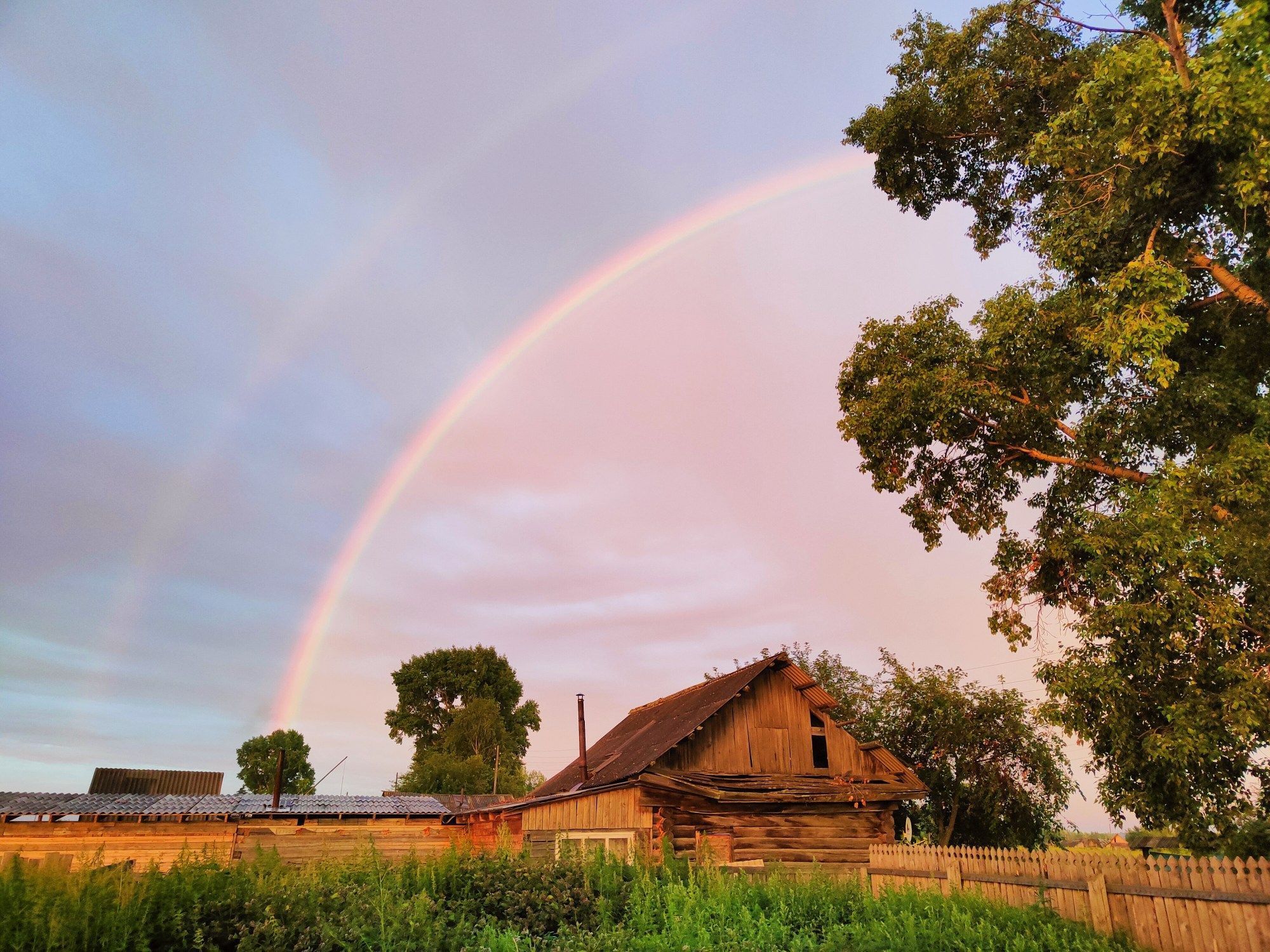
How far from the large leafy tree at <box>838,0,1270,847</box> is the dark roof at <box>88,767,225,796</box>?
115 ft

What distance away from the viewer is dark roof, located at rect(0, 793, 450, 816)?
27.5 m

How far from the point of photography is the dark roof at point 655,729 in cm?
2150

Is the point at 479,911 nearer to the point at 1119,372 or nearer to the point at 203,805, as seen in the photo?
the point at 1119,372

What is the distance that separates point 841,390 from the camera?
19.1 meters

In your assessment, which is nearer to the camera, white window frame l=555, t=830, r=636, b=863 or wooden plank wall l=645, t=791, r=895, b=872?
white window frame l=555, t=830, r=636, b=863

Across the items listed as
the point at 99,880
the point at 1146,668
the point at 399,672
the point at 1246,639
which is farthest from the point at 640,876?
the point at 399,672

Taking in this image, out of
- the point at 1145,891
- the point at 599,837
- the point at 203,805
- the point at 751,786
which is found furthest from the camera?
the point at 203,805

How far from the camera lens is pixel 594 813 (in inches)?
899

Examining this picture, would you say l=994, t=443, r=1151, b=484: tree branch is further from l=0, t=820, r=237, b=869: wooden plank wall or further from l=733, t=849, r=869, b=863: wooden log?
l=0, t=820, r=237, b=869: wooden plank wall

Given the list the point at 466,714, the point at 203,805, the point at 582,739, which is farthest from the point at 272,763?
the point at 582,739

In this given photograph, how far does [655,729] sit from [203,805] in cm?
1761

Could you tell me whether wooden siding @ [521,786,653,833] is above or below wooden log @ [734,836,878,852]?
above

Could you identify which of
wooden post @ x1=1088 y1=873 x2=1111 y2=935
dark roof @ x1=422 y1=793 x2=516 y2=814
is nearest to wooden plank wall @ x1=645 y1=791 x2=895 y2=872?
wooden post @ x1=1088 y1=873 x2=1111 y2=935

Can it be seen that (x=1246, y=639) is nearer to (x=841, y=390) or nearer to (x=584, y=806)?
(x=841, y=390)
